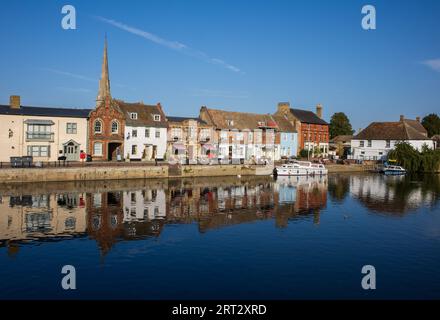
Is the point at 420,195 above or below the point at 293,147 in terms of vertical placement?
below

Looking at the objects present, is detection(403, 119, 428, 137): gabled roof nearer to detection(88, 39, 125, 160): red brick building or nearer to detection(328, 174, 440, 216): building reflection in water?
detection(328, 174, 440, 216): building reflection in water

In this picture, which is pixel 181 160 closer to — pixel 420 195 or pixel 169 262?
pixel 420 195

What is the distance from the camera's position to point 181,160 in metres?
67.6

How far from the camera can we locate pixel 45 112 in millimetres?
58500

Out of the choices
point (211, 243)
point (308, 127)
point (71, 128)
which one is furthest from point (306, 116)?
point (211, 243)

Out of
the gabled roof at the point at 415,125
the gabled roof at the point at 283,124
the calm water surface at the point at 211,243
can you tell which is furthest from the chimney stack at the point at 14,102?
the gabled roof at the point at 415,125

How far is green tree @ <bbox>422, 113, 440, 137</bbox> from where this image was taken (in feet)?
420

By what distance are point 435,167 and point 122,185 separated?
2363 inches

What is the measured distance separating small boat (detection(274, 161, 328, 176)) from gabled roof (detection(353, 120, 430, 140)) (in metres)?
26.8

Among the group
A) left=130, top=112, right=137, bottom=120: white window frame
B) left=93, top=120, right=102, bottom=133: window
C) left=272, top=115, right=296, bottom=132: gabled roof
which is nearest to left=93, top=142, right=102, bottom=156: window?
left=93, top=120, right=102, bottom=133: window

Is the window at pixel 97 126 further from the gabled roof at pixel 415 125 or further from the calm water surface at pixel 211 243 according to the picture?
the gabled roof at pixel 415 125

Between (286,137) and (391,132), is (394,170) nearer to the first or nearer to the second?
(391,132)
